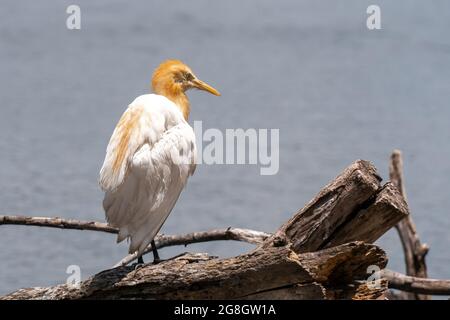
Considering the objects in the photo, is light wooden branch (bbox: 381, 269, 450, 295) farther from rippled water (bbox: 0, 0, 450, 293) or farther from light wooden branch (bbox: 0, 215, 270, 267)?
rippled water (bbox: 0, 0, 450, 293)

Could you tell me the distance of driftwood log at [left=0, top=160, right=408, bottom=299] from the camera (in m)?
4.56

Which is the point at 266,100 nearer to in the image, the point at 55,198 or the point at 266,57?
the point at 266,57

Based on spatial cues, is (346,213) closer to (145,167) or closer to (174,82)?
(145,167)

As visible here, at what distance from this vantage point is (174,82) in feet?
20.2

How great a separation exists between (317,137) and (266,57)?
4.78 metres

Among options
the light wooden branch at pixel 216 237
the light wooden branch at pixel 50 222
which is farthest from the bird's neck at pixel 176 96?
the light wooden branch at pixel 50 222

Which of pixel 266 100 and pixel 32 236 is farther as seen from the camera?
pixel 266 100

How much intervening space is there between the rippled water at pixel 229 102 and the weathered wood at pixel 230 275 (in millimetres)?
5305

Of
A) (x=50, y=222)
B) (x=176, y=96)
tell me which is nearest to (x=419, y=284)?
(x=176, y=96)

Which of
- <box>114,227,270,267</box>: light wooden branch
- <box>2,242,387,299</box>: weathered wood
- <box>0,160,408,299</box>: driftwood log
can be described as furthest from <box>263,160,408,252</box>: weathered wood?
<box>114,227,270,267</box>: light wooden branch

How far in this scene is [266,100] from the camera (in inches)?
658

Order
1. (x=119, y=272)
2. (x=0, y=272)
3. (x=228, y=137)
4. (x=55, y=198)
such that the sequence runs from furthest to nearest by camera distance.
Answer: (x=55, y=198), (x=228, y=137), (x=0, y=272), (x=119, y=272)

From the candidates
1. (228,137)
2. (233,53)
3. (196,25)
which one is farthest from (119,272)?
(196,25)

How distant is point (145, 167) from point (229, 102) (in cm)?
1057
